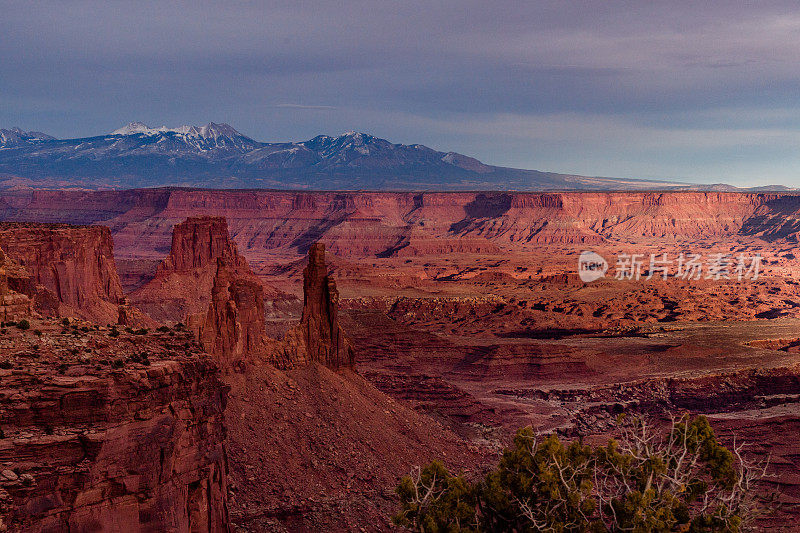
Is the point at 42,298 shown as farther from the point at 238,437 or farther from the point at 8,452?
the point at 8,452

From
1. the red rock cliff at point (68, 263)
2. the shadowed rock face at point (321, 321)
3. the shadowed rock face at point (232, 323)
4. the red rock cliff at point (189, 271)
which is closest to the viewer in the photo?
the shadowed rock face at point (232, 323)

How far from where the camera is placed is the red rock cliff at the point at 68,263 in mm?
51656

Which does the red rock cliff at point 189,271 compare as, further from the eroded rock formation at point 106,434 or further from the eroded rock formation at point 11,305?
the eroded rock formation at point 106,434

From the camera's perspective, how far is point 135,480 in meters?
16.7

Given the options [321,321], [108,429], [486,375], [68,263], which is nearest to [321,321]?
[321,321]

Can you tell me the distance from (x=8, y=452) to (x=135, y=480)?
8.80 ft

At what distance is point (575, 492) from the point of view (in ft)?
73.3

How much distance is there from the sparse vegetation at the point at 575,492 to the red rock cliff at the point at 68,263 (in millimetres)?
31359

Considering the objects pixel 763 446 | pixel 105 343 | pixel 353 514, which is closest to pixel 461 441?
pixel 353 514

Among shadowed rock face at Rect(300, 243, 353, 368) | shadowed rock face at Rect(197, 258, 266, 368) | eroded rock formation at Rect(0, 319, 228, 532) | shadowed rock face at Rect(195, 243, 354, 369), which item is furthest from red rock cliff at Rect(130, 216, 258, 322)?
eroded rock formation at Rect(0, 319, 228, 532)

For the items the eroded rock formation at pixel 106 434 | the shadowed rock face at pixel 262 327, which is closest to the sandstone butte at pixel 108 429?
the eroded rock formation at pixel 106 434

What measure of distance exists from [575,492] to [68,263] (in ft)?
147

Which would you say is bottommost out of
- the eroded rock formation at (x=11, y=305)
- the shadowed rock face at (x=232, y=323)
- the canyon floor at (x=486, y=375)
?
the canyon floor at (x=486, y=375)

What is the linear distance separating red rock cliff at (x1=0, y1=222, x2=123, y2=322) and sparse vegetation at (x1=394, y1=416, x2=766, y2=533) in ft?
103
